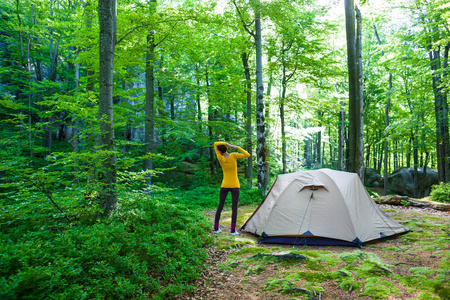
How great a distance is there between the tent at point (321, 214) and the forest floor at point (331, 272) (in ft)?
0.73

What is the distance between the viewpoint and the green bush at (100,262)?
96.0 inches

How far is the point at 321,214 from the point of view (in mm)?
5395

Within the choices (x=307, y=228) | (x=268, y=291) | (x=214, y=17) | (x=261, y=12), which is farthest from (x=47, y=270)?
(x=261, y=12)

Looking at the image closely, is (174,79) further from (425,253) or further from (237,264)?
(425,253)

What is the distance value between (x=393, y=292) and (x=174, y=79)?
10.1 meters

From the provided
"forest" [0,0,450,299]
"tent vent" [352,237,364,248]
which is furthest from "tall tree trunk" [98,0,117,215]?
"tent vent" [352,237,364,248]

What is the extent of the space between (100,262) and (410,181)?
85.5ft

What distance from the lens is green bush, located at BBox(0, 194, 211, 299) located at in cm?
244

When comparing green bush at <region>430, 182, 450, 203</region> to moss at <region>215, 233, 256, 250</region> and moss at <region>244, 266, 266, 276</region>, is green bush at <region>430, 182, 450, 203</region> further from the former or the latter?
moss at <region>244, 266, 266, 276</region>

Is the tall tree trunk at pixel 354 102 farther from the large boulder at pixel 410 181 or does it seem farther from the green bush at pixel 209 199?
the large boulder at pixel 410 181

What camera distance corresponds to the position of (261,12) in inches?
388

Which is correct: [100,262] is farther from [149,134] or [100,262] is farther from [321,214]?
[149,134]

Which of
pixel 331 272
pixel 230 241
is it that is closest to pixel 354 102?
pixel 230 241

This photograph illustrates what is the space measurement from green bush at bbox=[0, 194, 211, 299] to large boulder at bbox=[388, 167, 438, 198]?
22429 millimetres
